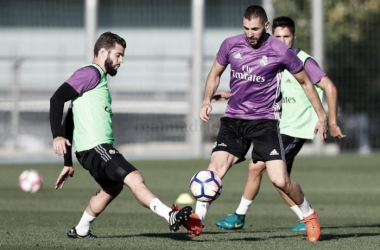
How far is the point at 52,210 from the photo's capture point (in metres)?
11.4

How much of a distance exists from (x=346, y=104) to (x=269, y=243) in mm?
16346

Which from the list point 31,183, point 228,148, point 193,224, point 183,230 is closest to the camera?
point 193,224

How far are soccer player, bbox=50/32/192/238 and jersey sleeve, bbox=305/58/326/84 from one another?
2.13 meters

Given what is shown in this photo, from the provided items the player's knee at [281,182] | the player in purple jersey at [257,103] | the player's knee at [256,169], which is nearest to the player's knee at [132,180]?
the player in purple jersey at [257,103]

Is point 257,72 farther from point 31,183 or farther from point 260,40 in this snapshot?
point 31,183

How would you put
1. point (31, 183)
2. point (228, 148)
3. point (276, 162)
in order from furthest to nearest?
point (31, 183) < point (228, 148) < point (276, 162)

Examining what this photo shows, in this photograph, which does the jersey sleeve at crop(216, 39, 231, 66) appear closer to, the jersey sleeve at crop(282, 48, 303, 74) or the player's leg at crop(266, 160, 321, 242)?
the jersey sleeve at crop(282, 48, 303, 74)

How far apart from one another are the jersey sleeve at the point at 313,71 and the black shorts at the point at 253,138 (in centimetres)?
82

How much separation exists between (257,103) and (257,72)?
31 cm

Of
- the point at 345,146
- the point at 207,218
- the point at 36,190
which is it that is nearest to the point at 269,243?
the point at 207,218

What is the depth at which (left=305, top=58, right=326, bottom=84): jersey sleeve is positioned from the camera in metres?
8.97

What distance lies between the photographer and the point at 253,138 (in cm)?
845

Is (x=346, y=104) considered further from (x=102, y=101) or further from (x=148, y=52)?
(x=102, y=101)

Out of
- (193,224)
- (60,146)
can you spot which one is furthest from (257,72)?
(60,146)
